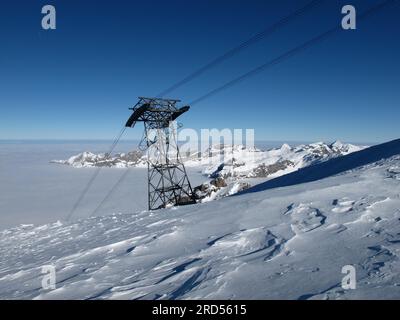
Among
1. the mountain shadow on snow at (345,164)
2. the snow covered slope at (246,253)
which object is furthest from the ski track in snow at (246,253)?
the mountain shadow on snow at (345,164)

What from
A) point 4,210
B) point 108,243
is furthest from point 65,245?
point 4,210

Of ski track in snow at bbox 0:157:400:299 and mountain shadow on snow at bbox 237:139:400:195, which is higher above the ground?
mountain shadow on snow at bbox 237:139:400:195

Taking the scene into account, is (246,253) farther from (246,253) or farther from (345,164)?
(345,164)

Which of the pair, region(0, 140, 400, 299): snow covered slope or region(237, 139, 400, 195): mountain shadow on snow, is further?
region(237, 139, 400, 195): mountain shadow on snow

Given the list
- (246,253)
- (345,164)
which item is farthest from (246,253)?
(345,164)

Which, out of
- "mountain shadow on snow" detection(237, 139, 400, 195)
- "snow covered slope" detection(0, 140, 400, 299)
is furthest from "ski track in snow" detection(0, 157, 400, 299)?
"mountain shadow on snow" detection(237, 139, 400, 195)

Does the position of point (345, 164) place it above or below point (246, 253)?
above

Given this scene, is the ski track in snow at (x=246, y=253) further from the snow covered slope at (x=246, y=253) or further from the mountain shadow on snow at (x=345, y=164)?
the mountain shadow on snow at (x=345, y=164)

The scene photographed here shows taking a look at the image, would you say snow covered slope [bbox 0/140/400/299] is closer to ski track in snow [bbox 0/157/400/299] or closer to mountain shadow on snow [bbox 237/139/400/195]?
ski track in snow [bbox 0/157/400/299]
